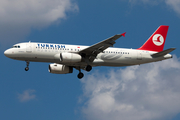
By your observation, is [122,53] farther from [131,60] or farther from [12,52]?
[12,52]

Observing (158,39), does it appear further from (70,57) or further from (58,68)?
(58,68)

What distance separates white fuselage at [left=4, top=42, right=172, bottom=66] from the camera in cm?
4672

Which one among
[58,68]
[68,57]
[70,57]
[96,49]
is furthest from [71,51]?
[58,68]

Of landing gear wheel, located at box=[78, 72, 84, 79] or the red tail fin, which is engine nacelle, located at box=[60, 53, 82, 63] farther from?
the red tail fin

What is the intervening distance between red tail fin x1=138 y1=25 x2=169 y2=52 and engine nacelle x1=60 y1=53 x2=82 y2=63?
11782 mm

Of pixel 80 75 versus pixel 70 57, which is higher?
pixel 70 57

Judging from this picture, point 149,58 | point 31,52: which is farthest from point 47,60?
point 149,58

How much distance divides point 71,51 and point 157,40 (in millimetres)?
15515

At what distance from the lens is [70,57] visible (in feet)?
153

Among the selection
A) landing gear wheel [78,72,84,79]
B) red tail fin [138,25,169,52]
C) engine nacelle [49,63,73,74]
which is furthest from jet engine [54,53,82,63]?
red tail fin [138,25,169,52]

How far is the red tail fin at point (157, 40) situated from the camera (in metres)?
53.9

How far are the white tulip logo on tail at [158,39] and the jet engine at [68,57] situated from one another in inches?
567

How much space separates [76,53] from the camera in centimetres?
4822

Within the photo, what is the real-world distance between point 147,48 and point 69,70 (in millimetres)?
12907
